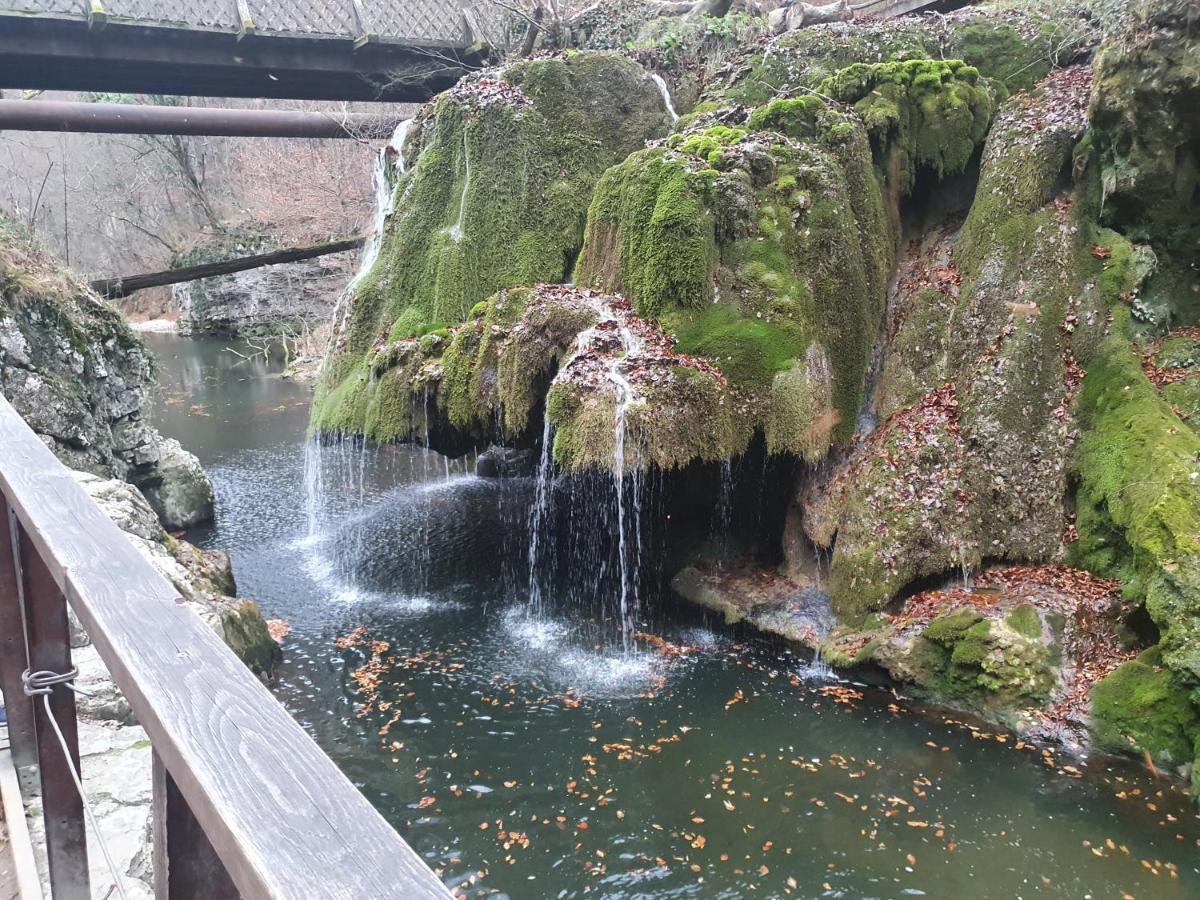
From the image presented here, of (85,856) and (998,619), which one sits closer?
(85,856)

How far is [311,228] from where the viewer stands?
32.2 metres

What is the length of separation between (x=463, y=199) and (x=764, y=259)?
15.5 feet

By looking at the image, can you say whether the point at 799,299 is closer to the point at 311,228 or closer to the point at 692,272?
the point at 692,272

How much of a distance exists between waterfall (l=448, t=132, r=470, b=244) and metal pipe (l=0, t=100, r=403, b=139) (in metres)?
4.63

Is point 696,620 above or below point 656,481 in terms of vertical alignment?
below

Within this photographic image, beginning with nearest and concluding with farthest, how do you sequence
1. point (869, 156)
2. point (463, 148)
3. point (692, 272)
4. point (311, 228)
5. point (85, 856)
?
point (85, 856) < point (692, 272) < point (869, 156) < point (463, 148) < point (311, 228)

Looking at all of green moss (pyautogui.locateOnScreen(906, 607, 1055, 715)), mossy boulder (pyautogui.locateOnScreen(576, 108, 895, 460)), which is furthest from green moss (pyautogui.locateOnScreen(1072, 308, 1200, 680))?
mossy boulder (pyautogui.locateOnScreen(576, 108, 895, 460))

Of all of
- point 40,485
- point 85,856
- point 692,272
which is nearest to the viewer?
point 40,485

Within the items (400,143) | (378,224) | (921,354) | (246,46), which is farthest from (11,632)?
(246,46)

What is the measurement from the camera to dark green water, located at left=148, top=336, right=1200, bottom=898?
17.3 feet

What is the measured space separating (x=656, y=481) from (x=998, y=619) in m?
3.89

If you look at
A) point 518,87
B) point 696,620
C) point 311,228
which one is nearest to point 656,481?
point 696,620

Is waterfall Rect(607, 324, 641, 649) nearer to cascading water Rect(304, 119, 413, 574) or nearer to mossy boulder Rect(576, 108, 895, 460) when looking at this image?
mossy boulder Rect(576, 108, 895, 460)

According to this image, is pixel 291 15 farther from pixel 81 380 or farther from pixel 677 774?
pixel 677 774
